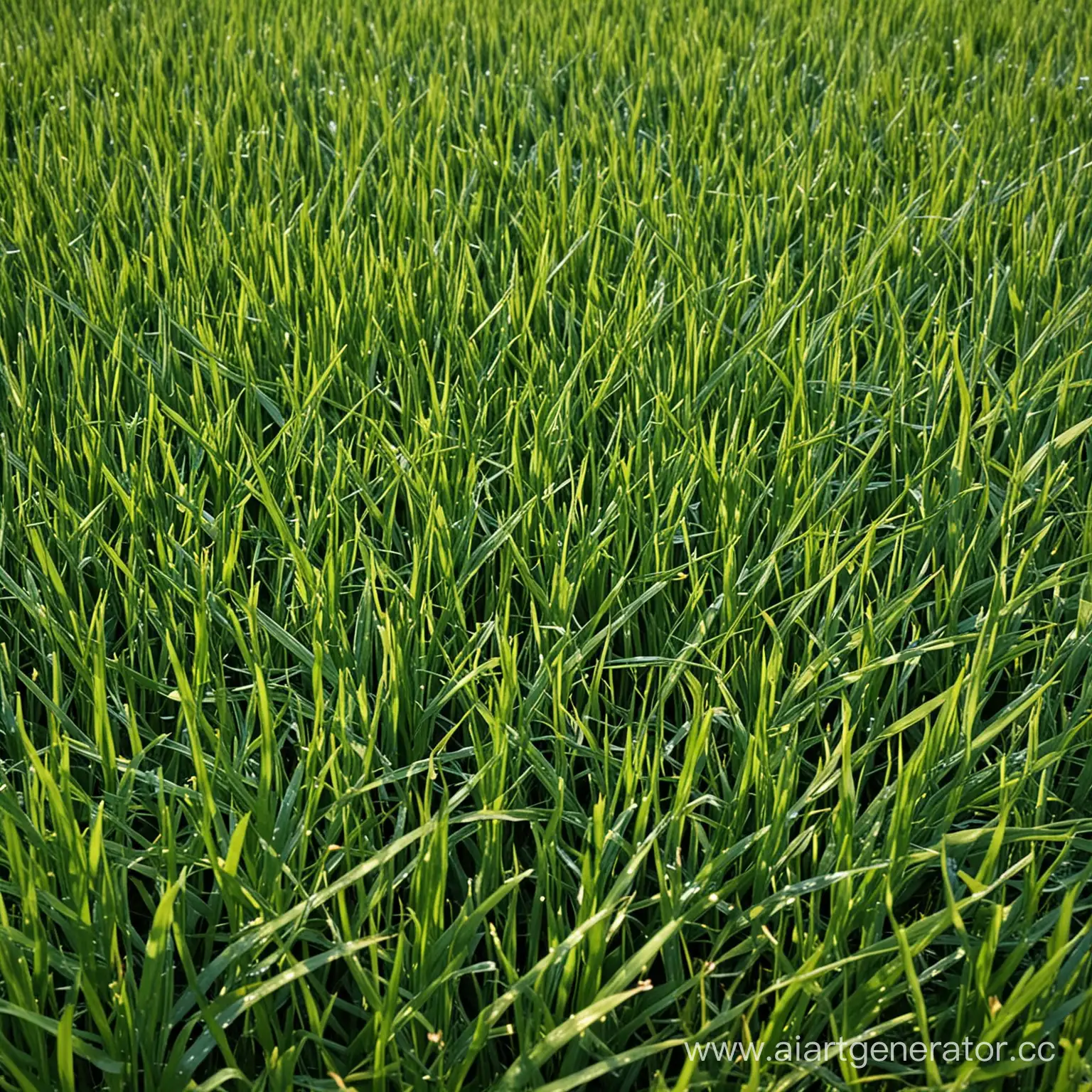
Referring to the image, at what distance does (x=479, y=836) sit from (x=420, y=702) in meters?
0.17

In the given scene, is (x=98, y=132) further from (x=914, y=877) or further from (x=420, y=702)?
(x=914, y=877)

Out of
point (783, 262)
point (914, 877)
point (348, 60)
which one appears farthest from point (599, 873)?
point (348, 60)

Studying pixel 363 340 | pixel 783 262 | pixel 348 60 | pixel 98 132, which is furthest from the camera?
pixel 348 60

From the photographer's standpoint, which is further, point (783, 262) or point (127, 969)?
point (783, 262)

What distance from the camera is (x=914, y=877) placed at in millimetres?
870

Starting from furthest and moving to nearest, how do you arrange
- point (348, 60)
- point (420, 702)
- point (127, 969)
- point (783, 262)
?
point (348, 60), point (783, 262), point (420, 702), point (127, 969)

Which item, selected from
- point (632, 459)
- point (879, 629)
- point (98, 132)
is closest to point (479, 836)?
point (879, 629)

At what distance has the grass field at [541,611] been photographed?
2.48ft

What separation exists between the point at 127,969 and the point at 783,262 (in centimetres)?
139

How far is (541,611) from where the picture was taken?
1.13 metres

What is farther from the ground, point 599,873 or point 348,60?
point 348,60

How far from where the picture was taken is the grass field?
755 mm

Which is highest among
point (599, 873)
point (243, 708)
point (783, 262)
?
point (783, 262)

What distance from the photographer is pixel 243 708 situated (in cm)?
110
